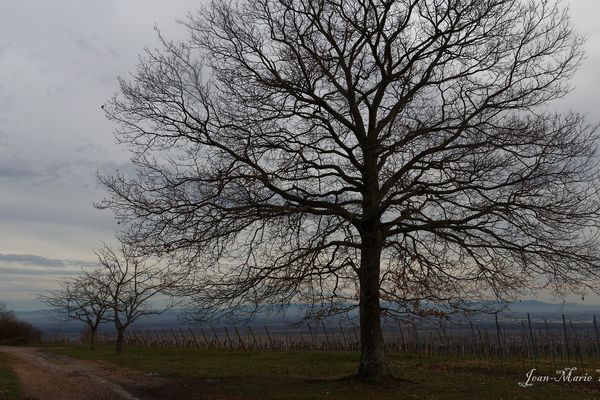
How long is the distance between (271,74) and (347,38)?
2.33 meters

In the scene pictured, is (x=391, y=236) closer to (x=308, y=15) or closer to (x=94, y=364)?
(x=308, y=15)

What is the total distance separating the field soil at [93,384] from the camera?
1491 cm

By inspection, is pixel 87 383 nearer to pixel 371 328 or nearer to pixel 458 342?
pixel 371 328

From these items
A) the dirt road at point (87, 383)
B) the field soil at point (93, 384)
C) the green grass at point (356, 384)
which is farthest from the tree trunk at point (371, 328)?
the dirt road at point (87, 383)

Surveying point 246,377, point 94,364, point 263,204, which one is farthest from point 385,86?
point 94,364

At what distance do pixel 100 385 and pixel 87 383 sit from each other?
3.32 ft

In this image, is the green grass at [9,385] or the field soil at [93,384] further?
the field soil at [93,384]

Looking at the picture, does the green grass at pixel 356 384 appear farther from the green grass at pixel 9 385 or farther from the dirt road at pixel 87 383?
the green grass at pixel 9 385

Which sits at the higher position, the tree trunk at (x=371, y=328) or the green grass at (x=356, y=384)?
the tree trunk at (x=371, y=328)

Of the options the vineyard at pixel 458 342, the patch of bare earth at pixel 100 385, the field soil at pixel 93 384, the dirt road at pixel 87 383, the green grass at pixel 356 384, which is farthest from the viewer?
the vineyard at pixel 458 342

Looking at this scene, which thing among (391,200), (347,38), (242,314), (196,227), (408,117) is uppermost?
(347,38)

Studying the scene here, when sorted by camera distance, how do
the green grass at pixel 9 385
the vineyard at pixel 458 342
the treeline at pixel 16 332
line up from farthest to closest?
the treeline at pixel 16 332 < the vineyard at pixel 458 342 < the green grass at pixel 9 385

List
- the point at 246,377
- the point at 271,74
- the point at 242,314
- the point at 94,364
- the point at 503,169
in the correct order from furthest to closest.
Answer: the point at 94,364 → the point at 246,377 → the point at 271,74 → the point at 503,169 → the point at 242,314

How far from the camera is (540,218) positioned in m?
13.7
